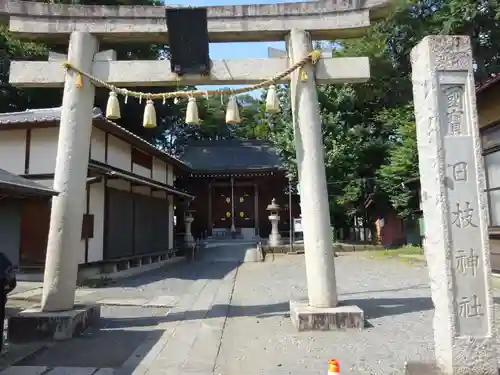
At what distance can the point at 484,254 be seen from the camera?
13.4 feet

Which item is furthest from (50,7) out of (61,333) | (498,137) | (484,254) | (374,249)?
(374,249)

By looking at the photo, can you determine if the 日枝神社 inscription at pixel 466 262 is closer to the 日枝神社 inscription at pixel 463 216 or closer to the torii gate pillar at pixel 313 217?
the 日枝神社 inscription at pixel 463 216

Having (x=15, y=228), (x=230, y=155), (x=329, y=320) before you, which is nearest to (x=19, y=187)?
(x=329, y=320)

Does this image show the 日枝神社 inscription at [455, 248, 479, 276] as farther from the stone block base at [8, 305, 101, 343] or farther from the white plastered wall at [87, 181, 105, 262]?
the white plastered wall at [87, 181, 105, 262]

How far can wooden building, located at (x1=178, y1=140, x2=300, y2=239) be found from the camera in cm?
2811

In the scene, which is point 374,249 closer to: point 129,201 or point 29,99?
point 129,201

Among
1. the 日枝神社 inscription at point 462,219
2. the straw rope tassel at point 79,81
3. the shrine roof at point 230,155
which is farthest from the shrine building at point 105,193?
the 日枝神社 inscription at point 462,219

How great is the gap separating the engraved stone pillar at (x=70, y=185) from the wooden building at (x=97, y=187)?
3.36 m

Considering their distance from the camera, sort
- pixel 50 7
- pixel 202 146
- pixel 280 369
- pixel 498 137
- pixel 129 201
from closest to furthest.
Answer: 1. pixel 280 369
2. pixel 50 7
3. pixel 498 137
4. pixel 129 201
5. pixel 202 146

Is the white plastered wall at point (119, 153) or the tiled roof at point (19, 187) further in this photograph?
the white plastered wall at point (119, 153)

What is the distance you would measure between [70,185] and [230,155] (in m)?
25.6

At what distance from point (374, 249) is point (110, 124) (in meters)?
14.4

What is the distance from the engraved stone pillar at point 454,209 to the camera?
396cm

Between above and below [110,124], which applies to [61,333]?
below
